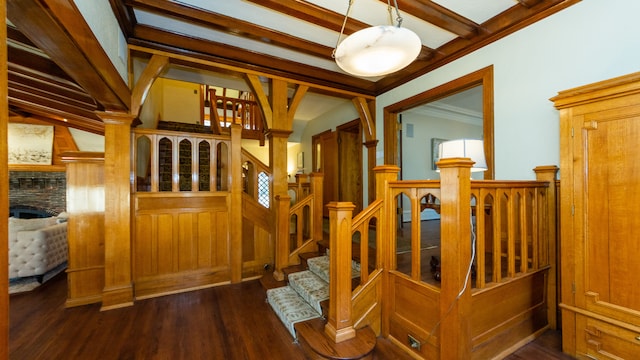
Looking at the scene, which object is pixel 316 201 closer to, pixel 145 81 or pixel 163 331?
pixel 163 331

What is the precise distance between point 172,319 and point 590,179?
3.51 m

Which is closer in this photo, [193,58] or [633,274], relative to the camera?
[633,274]

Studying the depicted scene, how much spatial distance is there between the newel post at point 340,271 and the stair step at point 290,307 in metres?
0.37

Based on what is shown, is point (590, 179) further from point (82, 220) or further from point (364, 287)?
point (82, 220)

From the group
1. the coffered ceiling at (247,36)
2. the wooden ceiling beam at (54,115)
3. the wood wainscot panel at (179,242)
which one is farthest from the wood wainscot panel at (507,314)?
the wooden ceiling beam at (54,115)

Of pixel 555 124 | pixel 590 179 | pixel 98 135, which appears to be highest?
pixel 98 135

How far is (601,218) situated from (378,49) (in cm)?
183

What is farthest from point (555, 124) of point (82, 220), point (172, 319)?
point (82, 220)

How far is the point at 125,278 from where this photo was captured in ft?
8.43

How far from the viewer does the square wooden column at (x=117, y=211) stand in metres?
2.51

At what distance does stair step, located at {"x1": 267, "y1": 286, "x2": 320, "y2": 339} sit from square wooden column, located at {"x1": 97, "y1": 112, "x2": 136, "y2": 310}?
1503 millimetres

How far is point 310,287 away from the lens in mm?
2506

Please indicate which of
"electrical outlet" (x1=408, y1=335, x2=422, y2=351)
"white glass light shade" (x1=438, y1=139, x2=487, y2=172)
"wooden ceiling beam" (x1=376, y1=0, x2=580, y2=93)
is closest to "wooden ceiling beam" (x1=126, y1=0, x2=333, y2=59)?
"wooden ceiling beam" (x1=376, y1=0, x2=580, y2=93)

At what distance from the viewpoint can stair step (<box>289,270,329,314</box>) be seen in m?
2.30
